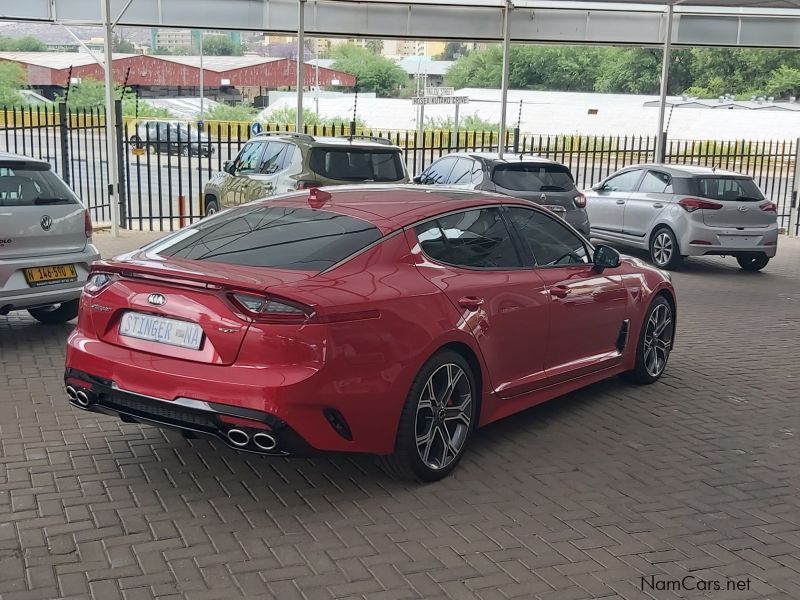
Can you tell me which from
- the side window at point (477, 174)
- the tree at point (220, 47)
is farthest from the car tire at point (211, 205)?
the tree at point (220, 47)

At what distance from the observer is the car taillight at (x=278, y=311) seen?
4426mm

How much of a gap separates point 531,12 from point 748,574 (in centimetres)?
1560

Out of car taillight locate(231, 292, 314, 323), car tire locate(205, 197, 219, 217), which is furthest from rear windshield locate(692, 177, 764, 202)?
car taillight locate(231, 292, 314, 323)

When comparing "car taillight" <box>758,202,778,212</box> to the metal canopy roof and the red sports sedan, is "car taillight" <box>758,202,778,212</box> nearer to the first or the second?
the metal canopy roof

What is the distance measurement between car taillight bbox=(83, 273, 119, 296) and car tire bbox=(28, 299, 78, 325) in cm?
415

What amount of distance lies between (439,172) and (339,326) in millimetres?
10498

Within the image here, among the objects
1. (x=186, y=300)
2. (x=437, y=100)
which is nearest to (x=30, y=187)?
(x=186, y=300)

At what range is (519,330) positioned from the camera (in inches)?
222

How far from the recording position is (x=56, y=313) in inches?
355

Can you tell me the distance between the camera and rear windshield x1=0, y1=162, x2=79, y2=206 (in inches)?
304

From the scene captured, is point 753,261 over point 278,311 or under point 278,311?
under

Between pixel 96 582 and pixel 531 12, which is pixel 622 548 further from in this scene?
pixel 531 12

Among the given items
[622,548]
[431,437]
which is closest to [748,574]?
[622,548]

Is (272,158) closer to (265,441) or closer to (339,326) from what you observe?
(339,326)
